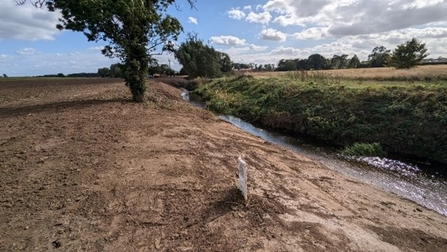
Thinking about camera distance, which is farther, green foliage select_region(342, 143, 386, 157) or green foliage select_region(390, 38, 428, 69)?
green foliage select_region(390, 38, 428, 69)

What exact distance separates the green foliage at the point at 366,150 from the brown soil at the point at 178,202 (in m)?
2.97

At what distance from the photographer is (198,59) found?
58.7 m

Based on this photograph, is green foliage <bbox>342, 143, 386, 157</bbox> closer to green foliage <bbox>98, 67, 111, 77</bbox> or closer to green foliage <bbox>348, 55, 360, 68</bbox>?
green foliage <bbox>348, 55, 360, 68</bbox>

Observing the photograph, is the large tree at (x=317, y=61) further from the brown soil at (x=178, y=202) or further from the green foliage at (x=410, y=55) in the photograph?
the brown soil at (x=178, y=202)

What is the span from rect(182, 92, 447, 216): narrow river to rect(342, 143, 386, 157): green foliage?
347 mm

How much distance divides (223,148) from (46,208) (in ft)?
15.1

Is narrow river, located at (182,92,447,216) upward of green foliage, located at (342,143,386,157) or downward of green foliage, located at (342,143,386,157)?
downward

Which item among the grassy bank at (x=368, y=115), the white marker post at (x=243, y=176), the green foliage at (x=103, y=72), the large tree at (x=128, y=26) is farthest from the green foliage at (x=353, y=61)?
the white marker post at (x=243, y=176)

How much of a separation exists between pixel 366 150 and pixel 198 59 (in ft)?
169

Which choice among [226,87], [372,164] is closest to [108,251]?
[372,164]

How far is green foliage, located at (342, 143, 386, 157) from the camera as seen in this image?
10266 millimetres

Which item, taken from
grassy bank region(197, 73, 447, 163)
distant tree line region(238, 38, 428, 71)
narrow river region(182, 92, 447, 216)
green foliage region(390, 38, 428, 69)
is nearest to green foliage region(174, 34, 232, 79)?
distant tree line region(238, 38, 428, 71)

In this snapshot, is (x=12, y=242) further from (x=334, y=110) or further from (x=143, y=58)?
(x=334, y=110)

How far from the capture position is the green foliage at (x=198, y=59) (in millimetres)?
57438
